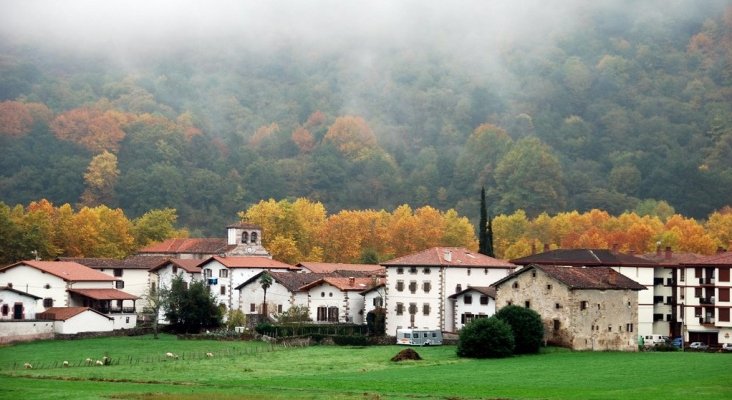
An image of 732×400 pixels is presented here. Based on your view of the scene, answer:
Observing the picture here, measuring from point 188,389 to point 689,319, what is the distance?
52748 mm

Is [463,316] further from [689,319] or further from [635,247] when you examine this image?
[635,247]

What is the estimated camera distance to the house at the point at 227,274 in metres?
109

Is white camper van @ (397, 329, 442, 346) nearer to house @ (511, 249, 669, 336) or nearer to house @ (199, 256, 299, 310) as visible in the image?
house @ (511, 249, 669, 336)

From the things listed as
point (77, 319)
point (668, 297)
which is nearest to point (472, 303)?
point (668, 297)

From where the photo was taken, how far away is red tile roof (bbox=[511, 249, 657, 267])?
99.6 m

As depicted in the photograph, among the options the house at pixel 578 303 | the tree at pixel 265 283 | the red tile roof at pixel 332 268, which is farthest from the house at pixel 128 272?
the house at pixel 578 303

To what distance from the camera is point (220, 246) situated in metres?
125

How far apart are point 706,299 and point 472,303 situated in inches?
783

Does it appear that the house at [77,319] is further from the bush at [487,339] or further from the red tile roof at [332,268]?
the bush at [487,339]

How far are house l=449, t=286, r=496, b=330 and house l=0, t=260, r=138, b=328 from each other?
25509 millimetres

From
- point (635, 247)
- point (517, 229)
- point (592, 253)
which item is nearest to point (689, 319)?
point (592, 253)

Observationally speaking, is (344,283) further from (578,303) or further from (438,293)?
(578,303)

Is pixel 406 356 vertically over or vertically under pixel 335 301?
under

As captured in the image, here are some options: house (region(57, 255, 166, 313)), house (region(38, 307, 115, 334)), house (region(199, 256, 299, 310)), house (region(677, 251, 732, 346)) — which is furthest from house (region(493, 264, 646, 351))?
house (region(57, 255, 166, 313))
